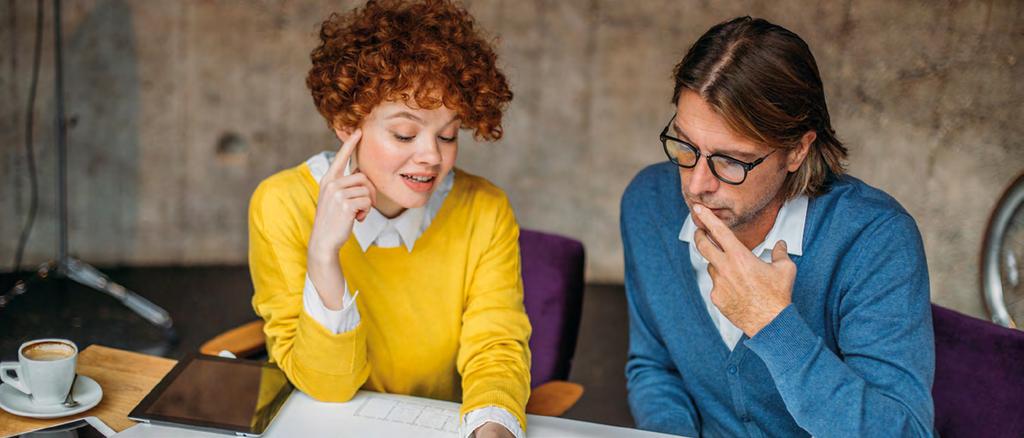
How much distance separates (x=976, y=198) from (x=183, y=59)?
3.85m

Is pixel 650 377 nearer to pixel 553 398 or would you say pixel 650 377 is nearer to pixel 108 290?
pixel 553 398

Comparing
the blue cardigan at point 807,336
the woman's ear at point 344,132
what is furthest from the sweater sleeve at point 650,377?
the woman's ear at point 344,132

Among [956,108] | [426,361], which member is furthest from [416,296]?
[956,108]

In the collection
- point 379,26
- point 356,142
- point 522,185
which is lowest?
point 522,185

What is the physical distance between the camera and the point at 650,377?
6.06 feet

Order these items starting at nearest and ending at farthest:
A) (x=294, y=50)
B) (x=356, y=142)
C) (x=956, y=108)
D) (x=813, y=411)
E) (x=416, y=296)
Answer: (x=813, y=411), (x=356, y=142), (x=416, y=296), (x=956, y=108), (x=294, y=50)

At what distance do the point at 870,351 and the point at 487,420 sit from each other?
0.64 metres

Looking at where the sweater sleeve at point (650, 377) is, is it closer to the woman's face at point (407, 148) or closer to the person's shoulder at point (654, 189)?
the person's shoulder at point (654, 189)

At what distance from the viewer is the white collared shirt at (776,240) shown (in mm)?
1650

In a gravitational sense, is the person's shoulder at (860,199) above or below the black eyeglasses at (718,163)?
below

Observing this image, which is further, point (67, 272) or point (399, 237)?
point (67, 272)

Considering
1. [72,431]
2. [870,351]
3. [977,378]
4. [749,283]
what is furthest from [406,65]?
[977,378]

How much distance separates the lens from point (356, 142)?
1.64 meters

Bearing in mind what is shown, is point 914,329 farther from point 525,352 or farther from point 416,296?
point 416,296
